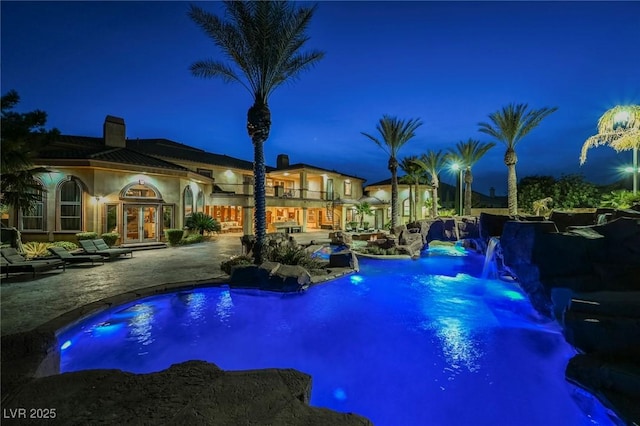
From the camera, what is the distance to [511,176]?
2439 cm

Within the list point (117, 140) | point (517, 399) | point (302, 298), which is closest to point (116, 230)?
point (117, 140)

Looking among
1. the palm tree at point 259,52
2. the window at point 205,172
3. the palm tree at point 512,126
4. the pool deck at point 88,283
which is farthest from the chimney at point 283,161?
the palm tree at point 259,52

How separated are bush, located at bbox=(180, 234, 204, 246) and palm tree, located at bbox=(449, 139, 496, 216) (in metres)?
27.1

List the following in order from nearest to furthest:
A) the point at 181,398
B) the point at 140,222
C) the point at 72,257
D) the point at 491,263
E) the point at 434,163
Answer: the point at 181,398
the point at 72,257
the point at 491,263
the point at 140,222
the point at 434,163

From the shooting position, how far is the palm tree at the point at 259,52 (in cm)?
1151

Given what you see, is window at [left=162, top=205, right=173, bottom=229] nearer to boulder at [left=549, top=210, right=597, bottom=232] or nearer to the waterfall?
the waterfall

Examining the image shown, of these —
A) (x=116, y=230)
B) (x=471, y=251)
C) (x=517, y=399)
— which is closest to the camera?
(x=517, y=399)

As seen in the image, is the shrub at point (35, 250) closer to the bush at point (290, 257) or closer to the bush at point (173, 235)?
the bush at point (173, 235)

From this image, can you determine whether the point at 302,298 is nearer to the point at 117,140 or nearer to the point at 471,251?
the point at 471,251

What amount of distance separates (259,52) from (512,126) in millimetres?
22120

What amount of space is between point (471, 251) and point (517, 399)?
17846mm

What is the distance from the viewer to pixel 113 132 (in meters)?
21.4

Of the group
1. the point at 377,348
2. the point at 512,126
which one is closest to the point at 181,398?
the point at 377,348

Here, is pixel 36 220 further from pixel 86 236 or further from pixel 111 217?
pixel 111 217
